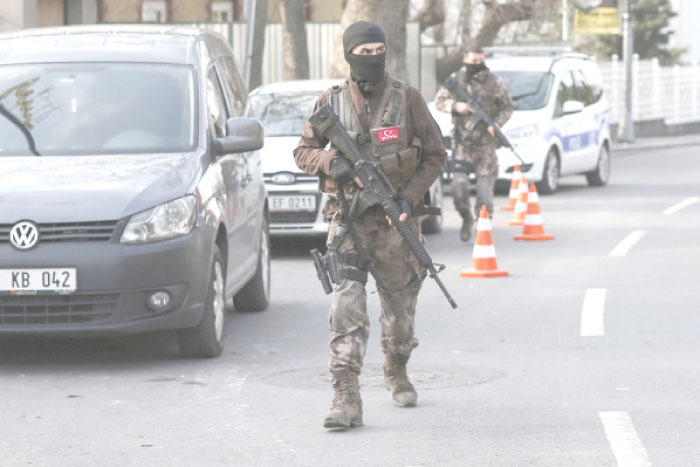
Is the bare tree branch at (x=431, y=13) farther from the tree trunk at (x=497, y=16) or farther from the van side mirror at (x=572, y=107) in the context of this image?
the van side mirror at (x=572, y=107)

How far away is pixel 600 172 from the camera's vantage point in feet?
79.5

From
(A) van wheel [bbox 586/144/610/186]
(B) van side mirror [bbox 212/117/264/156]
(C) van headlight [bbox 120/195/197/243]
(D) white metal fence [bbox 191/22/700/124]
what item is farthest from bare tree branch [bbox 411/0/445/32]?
(C) van headlight [bbox 120/195/197/243]

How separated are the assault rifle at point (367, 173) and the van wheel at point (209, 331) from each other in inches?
75.1

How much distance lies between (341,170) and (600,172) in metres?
17.7

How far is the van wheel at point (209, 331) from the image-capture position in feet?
28.6

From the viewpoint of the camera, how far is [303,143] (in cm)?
721

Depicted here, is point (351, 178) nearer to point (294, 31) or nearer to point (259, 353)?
point (259, 353)

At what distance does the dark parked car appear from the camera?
8.17 metres

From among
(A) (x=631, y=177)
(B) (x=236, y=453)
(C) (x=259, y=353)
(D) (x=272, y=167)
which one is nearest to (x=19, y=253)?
(C) (x=259, y=353)

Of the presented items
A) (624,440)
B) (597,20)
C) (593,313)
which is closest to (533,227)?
(593,313)

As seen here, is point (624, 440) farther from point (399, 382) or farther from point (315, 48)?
point (315, 48)

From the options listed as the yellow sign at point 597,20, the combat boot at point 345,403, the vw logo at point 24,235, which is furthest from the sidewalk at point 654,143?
the combat boot at point 345,403

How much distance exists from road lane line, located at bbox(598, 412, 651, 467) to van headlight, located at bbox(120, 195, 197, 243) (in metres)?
2.60

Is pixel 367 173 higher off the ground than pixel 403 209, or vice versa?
pixel 367 173
